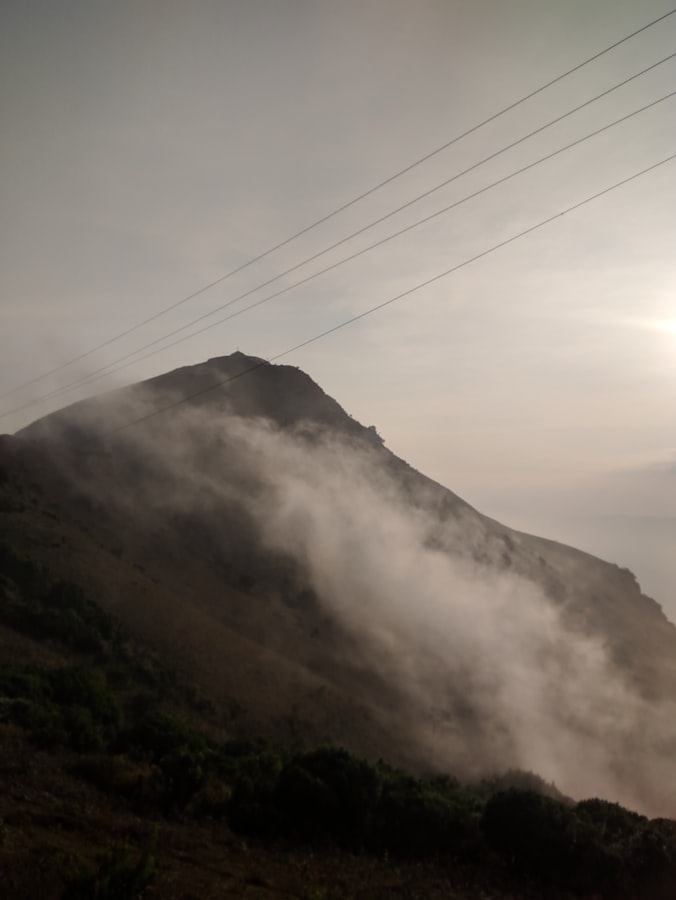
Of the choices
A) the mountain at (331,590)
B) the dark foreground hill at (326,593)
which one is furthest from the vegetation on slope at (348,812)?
the mountain at (331,590)

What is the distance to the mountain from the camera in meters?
42.7

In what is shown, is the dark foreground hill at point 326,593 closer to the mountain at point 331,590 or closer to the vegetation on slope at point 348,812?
the mountain at point 331,590

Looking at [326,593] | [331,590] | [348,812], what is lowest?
[348,812]

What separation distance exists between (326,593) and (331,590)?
742 mm

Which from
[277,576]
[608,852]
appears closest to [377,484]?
[277,576]

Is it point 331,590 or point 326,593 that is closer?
point 326,593

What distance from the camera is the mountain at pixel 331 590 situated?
140 feet

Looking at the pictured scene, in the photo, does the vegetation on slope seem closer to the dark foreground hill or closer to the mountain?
the dark foreground hill

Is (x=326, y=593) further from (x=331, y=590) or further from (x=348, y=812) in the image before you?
(x=348, y=812)

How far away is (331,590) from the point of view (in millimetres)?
58344

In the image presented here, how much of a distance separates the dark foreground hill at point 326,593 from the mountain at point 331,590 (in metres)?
0.19

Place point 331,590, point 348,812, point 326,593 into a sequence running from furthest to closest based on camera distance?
point 331,590 < point 326,593 < point 348,812

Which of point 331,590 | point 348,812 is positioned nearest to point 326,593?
point 331,590

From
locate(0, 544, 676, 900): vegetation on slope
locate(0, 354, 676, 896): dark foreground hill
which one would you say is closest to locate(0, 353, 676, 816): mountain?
locate(0, 354, 676, 896): dark foreground hill
